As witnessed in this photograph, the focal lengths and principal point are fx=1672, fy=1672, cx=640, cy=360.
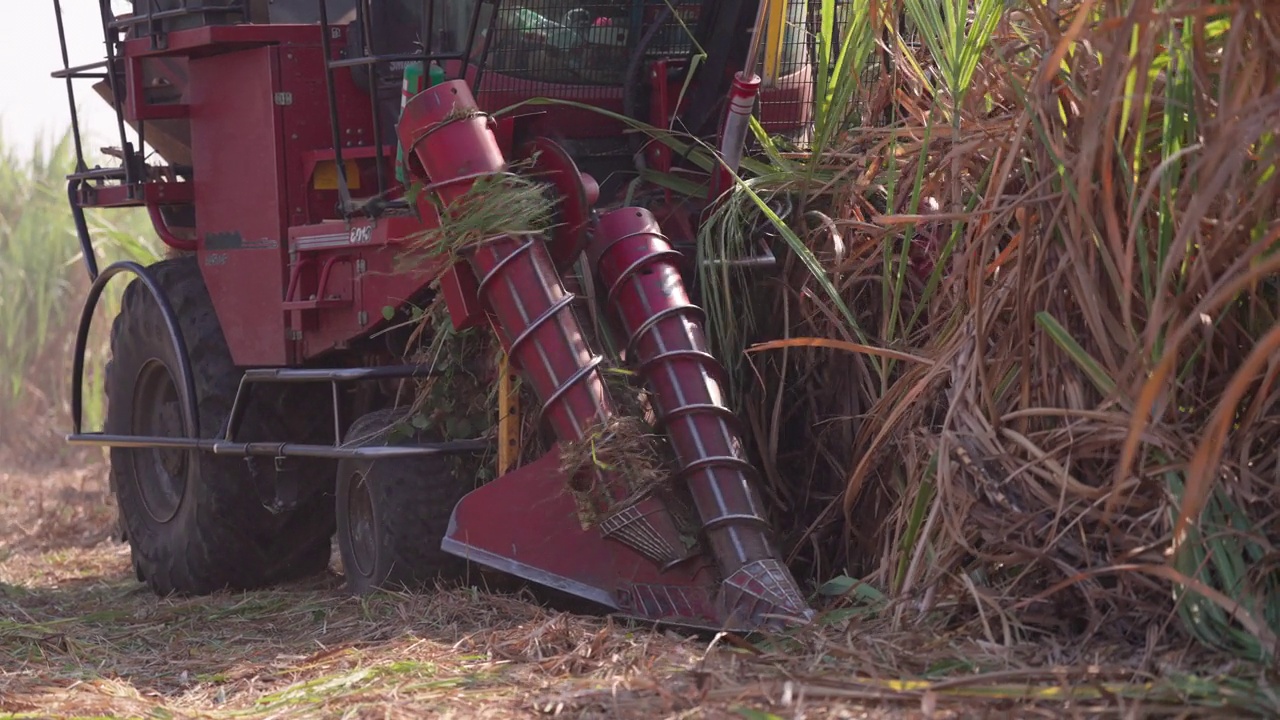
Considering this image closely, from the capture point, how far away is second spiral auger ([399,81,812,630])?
12.3 feet

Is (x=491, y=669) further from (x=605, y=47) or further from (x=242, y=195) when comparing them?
(x=242, y=195)

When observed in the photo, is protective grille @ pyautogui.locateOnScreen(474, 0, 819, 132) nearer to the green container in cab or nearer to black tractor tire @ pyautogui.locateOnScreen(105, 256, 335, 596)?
the green container in cab

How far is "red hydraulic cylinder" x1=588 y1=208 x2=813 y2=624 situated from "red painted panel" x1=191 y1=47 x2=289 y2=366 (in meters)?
1.31

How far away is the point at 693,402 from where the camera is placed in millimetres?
3908

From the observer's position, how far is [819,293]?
4344 mm

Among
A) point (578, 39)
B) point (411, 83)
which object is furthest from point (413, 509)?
point (578, 39)

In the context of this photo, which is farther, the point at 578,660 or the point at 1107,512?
the point at 578,660

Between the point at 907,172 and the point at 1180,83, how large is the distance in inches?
46.6

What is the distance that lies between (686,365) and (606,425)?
0.83 feet

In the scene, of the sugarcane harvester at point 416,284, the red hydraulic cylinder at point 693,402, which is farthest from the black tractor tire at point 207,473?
the red hydraulic cylinder at point 693,402

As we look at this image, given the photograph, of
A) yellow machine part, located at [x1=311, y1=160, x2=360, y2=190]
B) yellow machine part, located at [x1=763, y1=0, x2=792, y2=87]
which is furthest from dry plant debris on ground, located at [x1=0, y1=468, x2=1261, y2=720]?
yellow machine part, located at [x1=763, y1=0, x2=792, y2=87]

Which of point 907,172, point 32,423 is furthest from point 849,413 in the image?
point 32,423

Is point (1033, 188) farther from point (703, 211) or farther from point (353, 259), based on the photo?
point (353, 259)

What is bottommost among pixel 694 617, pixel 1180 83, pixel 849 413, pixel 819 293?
pixel 694 617
